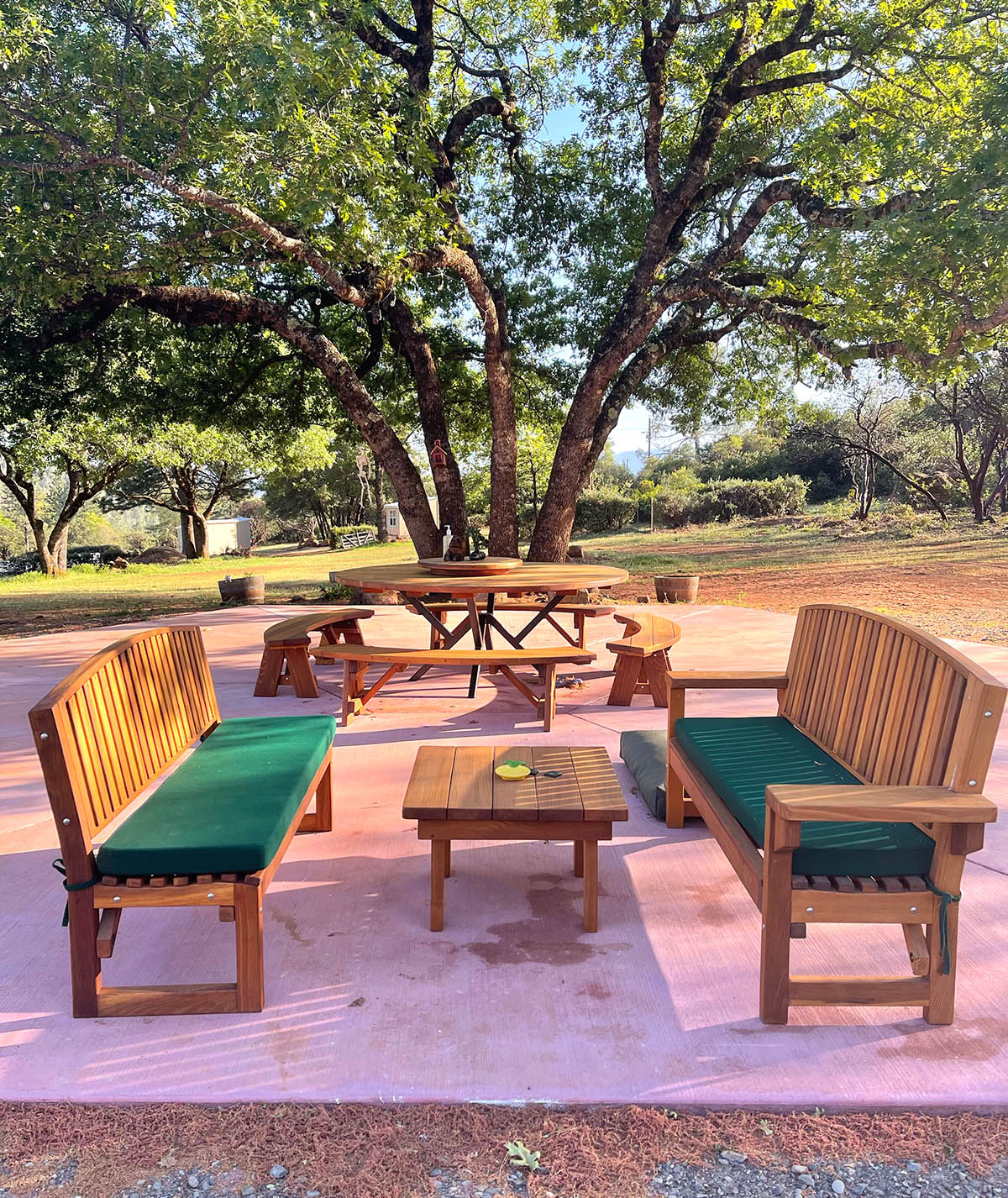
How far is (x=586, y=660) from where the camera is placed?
16.2 ft

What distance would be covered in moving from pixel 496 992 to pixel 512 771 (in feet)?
2.38

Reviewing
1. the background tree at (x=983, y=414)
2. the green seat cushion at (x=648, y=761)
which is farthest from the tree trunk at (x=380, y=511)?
the green seat cushion at (x=648, y=761)

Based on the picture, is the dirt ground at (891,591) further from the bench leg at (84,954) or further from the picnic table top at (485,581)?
the bench leg at (84,954)

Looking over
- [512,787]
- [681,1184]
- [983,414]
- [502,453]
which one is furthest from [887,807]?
[983,414]

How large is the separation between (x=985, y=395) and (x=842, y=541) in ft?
18.0

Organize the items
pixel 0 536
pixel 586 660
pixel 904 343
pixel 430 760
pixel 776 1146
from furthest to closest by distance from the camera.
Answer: pixel 0 536 < pixel 904 343 < pixel 586 660 < pixel 430 760 < pixel 776 1146

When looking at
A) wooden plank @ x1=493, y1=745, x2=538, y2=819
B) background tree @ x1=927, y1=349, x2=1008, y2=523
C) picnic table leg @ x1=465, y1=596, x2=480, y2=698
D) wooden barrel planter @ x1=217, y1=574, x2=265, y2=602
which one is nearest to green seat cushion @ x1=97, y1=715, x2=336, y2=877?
wooden plank @ x1=493, y1=745, x2=538, y2=819

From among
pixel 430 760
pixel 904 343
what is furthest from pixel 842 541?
pixel 430 760

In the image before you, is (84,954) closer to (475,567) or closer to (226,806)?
(226,806)

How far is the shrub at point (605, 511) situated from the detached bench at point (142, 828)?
105 ft

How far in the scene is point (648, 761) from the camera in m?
4.11

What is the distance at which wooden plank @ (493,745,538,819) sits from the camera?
8.41 feet

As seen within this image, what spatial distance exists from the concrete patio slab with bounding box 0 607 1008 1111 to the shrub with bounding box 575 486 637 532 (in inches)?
1220

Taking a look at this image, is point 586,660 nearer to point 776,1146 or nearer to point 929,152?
point 776,1146
